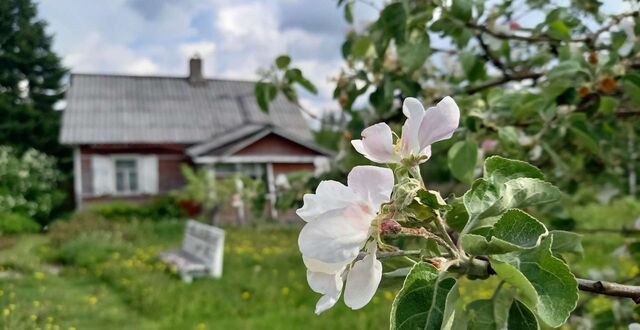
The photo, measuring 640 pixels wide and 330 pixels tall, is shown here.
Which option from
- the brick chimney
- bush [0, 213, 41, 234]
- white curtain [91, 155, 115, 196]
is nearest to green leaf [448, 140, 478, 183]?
bush [0, 213, 41, 234]

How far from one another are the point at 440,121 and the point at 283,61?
3.86ft

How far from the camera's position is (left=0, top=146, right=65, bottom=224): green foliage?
9.95m

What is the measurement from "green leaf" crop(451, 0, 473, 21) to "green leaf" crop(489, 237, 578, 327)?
84cm

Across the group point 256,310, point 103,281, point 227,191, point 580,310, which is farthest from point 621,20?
point 227,191

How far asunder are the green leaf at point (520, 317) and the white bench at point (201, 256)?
4.43m

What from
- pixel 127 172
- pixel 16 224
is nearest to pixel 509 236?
pixel 16 224

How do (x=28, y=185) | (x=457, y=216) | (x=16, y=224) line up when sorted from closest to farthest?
(x=457, y=216) → (x=16, y=224) → (x=28, y=185)

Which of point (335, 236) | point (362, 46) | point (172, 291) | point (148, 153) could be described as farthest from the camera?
point (148, 153)

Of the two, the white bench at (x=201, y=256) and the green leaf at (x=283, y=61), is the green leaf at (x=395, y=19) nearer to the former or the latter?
the green leaf at (x=283, y=61)

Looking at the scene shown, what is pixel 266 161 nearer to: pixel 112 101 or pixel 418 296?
pixel 112 101

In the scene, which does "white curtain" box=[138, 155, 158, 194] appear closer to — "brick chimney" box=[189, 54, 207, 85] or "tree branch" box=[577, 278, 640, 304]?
"brick chimney" box=[189, 54, 207, 85]

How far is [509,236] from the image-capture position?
1.40 feet

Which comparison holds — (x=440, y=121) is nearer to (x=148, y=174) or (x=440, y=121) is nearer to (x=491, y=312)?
(x=491, y=312)

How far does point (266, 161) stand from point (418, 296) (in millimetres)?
11979
